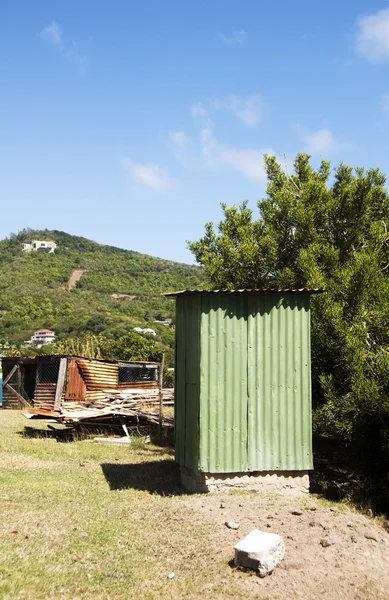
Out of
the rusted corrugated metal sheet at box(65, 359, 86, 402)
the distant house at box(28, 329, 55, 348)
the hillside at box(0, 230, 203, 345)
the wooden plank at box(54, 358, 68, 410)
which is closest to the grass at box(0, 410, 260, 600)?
the wooden plank at box(54, 358, 68, 410)

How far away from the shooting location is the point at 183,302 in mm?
9641

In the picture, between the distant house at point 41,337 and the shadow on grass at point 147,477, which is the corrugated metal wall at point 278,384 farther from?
the distant house at point 41,337

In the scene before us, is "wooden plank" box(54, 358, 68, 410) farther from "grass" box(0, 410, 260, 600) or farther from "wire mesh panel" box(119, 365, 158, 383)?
"grass" box(0, 410, 260, 600)

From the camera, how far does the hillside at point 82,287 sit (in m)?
62.4

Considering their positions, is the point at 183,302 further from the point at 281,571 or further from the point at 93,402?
the point at 93,402

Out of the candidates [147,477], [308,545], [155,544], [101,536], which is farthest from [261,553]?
[147,477]

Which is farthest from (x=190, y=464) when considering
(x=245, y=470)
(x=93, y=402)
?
(x=93, y=402)

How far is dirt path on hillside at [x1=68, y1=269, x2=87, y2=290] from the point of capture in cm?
7944

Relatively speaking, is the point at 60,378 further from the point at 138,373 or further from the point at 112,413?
the point at 112,413

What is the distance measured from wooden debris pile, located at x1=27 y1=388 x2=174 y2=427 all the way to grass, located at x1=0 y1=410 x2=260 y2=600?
380 centimetres

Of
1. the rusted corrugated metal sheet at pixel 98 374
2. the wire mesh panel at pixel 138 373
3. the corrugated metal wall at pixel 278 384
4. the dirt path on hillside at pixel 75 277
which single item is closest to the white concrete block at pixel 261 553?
the corrugated metal wall at pixel 278 384

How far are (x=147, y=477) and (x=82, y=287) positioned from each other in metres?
70.8

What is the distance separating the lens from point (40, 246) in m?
95.3

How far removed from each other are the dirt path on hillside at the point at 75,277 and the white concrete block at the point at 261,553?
73.7m
